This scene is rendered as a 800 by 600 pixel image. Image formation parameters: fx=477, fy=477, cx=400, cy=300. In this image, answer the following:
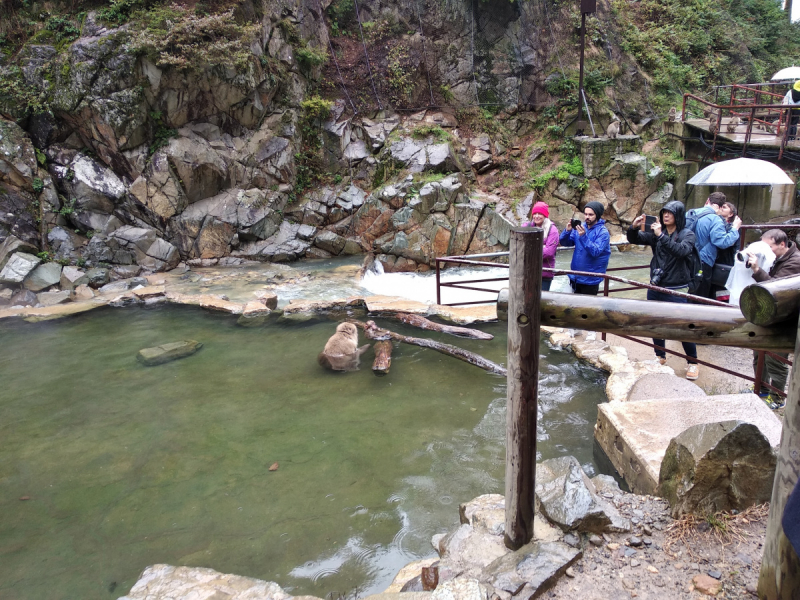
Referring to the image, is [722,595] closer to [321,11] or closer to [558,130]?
[558,130]

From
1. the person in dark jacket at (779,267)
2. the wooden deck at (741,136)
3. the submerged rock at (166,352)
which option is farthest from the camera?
the wooden deck at (741,136)

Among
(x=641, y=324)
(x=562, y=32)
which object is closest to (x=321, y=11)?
(x=562, y=32)

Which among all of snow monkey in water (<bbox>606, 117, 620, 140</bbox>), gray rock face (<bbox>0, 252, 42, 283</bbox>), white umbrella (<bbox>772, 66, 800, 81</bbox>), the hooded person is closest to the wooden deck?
the hooded person

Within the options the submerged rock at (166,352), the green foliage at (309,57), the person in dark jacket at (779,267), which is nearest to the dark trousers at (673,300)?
the person in dark jacket at (779,267)

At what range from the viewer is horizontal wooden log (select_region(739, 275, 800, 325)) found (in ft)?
6.01

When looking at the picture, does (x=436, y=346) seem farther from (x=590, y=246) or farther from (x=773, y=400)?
(x=773, y=400)

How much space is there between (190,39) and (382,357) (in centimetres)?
1088

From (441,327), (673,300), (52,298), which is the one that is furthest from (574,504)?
(52,298)

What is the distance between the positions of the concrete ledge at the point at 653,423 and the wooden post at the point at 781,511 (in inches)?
51.4

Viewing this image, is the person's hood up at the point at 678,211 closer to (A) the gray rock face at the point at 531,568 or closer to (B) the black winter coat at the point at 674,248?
(B) the black winter coat at the point at 674,248

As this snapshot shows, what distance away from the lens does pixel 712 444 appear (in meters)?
2.57

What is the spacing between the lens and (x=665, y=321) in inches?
92.2

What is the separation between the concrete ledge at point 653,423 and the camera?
3.42 metres

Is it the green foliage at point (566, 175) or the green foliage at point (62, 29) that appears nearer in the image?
the green foliage at point (62, 29)
